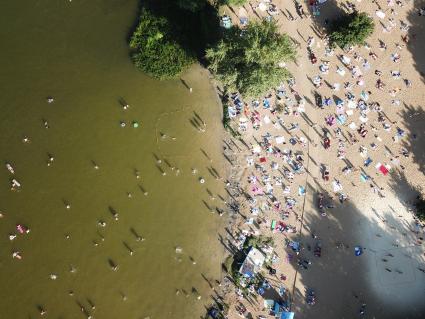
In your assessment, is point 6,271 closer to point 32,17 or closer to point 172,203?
point 172,203

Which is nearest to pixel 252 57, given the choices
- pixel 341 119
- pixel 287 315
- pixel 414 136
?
pixel 341 119

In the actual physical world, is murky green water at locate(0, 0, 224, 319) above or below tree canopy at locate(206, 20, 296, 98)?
below

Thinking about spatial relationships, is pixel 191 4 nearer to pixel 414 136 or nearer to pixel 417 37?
pixel 417 37

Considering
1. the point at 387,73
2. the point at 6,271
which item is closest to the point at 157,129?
the point at 6,271

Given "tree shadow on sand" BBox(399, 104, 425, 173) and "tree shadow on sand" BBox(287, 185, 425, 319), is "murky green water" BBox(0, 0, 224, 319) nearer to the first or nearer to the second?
"tree shadow on sand" BBox(287, 185, 425, 319)

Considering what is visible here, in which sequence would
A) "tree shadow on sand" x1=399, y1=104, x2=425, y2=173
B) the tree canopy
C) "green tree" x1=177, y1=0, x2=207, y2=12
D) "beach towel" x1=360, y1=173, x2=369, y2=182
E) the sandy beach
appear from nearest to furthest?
the tree canopy < "green tree" x1=177, y1=0, x2=207, y2=12 < the sandy beach < "beach towel" x1=360, y1=173, x2=369, y2=182 < "tree shadow on sand" x1=399, y1=104, x2=425, y2=173

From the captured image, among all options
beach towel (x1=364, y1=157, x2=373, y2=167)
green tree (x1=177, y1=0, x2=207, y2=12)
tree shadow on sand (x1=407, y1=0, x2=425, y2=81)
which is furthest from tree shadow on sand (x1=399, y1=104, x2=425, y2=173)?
green tree (x1=177, y1=0, x2=207, y2=12)

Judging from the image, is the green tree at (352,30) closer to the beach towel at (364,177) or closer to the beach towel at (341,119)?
the beach towel at (341,119)
